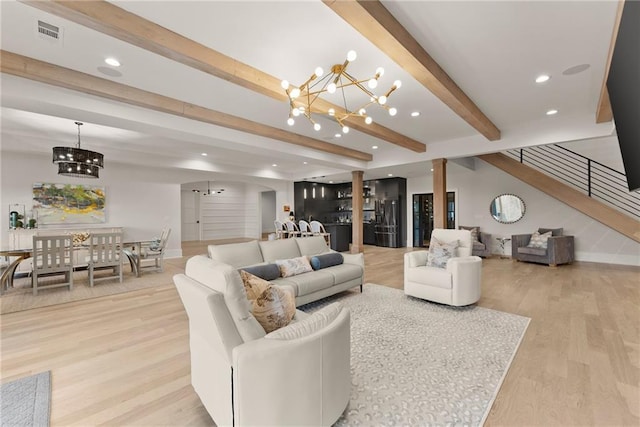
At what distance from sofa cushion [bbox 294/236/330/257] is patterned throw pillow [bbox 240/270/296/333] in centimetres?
230

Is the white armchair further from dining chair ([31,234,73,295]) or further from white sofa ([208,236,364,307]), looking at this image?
dining chair ([31,234,73,295])

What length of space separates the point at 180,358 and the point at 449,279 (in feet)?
10.4

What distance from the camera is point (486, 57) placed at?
292 centimetres

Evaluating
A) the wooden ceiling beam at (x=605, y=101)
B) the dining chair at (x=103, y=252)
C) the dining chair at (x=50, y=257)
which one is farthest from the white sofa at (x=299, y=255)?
the wooden ceiling beam at (x=605, y=101)

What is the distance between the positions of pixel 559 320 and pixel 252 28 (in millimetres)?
4529

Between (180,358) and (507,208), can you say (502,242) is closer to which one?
(507,208)

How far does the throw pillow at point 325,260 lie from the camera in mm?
4023

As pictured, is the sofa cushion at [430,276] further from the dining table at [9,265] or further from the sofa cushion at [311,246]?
the dining table at [9,265]

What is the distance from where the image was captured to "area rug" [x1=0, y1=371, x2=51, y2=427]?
1.74 metres

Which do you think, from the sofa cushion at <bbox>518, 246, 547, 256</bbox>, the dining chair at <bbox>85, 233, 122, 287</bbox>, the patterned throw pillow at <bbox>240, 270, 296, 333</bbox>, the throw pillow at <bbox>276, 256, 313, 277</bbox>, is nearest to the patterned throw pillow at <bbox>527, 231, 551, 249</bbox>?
the sofa cushion at <bbox>518, 246, 547, 256</bbox>

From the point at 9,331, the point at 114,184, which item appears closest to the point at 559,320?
the point at 9,331

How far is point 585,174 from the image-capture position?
680 cm

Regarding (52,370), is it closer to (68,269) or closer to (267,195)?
(68,269)

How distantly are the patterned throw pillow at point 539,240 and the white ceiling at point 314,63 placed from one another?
2.70m
